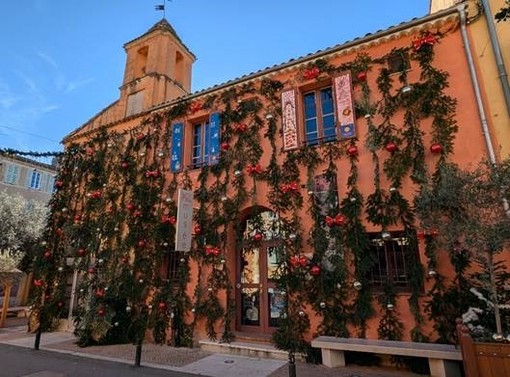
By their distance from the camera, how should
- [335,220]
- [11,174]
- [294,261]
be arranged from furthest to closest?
[11,174] → [294,261] → [335,220]

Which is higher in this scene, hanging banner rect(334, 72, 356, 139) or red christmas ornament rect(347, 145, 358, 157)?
hanging banner rect(334, 72, 356, 139)

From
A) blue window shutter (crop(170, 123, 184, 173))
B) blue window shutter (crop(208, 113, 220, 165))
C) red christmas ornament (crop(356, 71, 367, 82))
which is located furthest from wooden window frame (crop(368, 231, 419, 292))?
blue window shutter (crop(170, 123, 184, 173))

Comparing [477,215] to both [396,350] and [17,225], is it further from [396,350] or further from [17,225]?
[17,225]

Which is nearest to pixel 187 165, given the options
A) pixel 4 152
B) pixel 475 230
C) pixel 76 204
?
pixel 76 204

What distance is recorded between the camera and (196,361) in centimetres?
670

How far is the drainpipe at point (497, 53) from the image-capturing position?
242 inches

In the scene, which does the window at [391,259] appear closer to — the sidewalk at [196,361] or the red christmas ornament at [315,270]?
the red christmas ornament at [315,270]

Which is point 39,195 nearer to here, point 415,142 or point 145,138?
point 145,138

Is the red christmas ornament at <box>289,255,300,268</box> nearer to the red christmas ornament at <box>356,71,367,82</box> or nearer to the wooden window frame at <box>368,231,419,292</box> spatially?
the wooden window frame at <box>368,231,419,292</box>

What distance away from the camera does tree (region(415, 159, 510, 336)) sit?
4.45 m

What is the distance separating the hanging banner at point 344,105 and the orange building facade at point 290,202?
0.03 metres

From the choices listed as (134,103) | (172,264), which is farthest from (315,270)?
(134,103)

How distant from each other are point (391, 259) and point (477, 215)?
2289 mm

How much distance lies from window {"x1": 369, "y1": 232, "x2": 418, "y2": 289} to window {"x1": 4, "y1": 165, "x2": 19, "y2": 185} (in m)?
26.3
